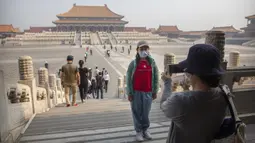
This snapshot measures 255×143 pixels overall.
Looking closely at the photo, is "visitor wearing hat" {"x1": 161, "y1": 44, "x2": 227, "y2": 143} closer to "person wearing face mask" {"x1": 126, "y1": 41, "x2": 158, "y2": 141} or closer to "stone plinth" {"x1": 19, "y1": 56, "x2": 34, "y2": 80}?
"person wearing face mask" {"x1": 126, "y1": 41, "x2": 158, "y2": 141}

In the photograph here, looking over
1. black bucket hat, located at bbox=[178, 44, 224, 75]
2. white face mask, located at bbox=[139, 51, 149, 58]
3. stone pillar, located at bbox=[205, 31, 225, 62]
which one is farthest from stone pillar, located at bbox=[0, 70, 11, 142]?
stone pillar, located at bbox=[205, 31, 225, 62]

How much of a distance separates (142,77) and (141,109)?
351 millimetres

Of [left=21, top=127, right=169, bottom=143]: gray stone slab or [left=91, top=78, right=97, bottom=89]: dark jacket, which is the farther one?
[left=91, top=78, right=97, bottom=89]: dark jacket

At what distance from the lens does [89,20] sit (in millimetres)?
46344

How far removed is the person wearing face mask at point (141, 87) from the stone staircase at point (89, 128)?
0.58ft

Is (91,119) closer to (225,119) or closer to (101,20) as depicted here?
(225,119)

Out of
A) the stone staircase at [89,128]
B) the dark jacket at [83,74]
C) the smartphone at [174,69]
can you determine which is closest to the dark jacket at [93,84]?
the dark jacket at [83,74]

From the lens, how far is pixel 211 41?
9.84 feet

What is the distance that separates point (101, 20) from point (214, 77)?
47235 mm

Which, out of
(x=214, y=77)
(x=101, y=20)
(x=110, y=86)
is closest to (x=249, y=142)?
(x=214, y=77)

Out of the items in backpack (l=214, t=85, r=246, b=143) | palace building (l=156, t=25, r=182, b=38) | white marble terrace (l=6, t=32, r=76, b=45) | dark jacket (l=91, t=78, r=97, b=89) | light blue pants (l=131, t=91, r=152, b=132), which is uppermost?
palace building (l=156, t=25, r=182, b=38)

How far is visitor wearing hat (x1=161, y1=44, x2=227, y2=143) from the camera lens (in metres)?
1.00

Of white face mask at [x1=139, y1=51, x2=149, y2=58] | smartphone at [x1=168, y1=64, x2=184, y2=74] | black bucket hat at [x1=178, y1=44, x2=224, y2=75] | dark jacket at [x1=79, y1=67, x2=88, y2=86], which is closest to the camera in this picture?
black bucket hat at [x1=178, y1=44, x2=224, y2=75]

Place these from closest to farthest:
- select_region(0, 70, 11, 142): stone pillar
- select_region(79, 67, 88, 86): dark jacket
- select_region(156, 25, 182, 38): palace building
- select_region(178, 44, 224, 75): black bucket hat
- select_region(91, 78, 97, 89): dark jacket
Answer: select_region(178, 44, 224, 75): black bucket hat < select_region(0, 70, 11, 142): stone pillar < select_region(79, 67, 88, 86): dark jacket < select_region(91, 78, 97, 89): dark jacket < select_region(156, 25, 182, 38): palace building
